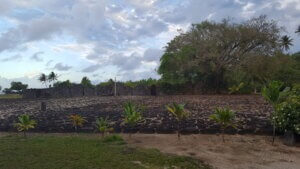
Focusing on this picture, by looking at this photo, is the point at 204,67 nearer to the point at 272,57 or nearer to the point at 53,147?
the point at 272,57

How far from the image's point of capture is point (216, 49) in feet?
116

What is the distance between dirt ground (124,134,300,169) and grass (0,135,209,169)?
2.46ft

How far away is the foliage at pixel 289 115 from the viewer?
12234 mm

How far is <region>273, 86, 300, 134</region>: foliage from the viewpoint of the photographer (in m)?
12.2

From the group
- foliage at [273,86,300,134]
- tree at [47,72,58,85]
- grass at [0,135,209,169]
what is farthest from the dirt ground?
tree at [47,72,58,85]

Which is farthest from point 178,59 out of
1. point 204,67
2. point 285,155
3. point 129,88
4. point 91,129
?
point 285,155

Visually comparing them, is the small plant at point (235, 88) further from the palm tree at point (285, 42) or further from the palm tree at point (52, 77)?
the palm tree at point (52, 77)

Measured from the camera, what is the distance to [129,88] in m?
40.7

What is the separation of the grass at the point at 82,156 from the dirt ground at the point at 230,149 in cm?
75

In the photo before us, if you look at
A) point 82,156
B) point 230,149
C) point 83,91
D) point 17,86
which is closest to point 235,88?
point 83,91

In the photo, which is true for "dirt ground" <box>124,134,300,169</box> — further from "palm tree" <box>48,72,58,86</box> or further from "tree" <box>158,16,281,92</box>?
"palm tree" <box>48,72,58,86</box>

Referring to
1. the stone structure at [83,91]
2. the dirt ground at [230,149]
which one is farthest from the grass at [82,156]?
the stone structure at [83,91]

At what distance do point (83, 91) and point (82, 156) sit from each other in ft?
108

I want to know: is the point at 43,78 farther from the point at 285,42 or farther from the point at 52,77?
the point at 285,42
